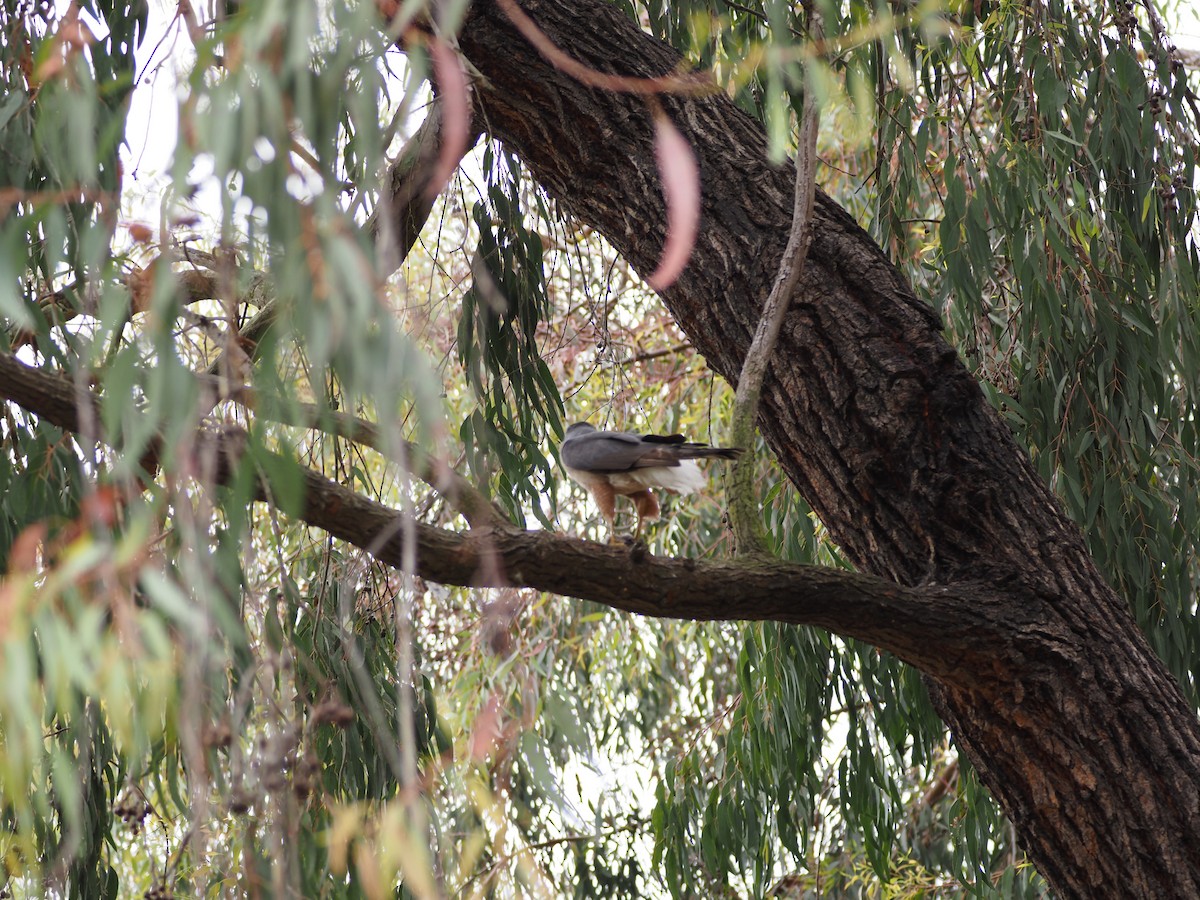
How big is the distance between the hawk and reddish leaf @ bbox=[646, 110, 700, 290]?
14.7 inches

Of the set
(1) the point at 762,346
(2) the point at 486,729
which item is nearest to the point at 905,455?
(1) the point at 762,346

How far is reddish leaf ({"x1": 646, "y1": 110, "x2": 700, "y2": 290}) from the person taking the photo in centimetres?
219

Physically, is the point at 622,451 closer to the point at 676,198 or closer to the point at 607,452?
the point at 607,452

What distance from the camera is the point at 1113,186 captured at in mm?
2824

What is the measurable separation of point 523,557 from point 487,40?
1.05 m

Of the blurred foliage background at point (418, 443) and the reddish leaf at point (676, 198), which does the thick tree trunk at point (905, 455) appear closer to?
the reddish leaf at point (676, 198)

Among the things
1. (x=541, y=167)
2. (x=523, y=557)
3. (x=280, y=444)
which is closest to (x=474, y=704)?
(x=541, y=167)

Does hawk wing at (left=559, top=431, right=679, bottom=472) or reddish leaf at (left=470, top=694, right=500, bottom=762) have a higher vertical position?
hawk wing at (left=559, top=431, right=679, bottom=472)

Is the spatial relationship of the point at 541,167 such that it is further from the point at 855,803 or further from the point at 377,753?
the point at 855,803

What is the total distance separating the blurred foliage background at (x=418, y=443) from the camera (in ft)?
3.61

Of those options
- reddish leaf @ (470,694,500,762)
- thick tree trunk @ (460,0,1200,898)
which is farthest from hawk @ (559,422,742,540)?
reddish leaf @ (470,694,500,762)

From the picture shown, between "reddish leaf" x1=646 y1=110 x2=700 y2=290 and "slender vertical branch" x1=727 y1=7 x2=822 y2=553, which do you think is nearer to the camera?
"slender vertical branch" x1=727 y1=7 x2=822 y2=553

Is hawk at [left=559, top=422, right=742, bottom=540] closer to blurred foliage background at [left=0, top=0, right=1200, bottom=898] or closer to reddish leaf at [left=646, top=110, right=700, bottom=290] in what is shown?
blurred foliage background at [left=0, top=0, right=1200, bottom=898]

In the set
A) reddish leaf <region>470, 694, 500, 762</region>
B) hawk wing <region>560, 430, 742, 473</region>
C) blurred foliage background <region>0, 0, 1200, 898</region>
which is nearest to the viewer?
blurred foliage background <region>0, 0, 1200, 898</region>
